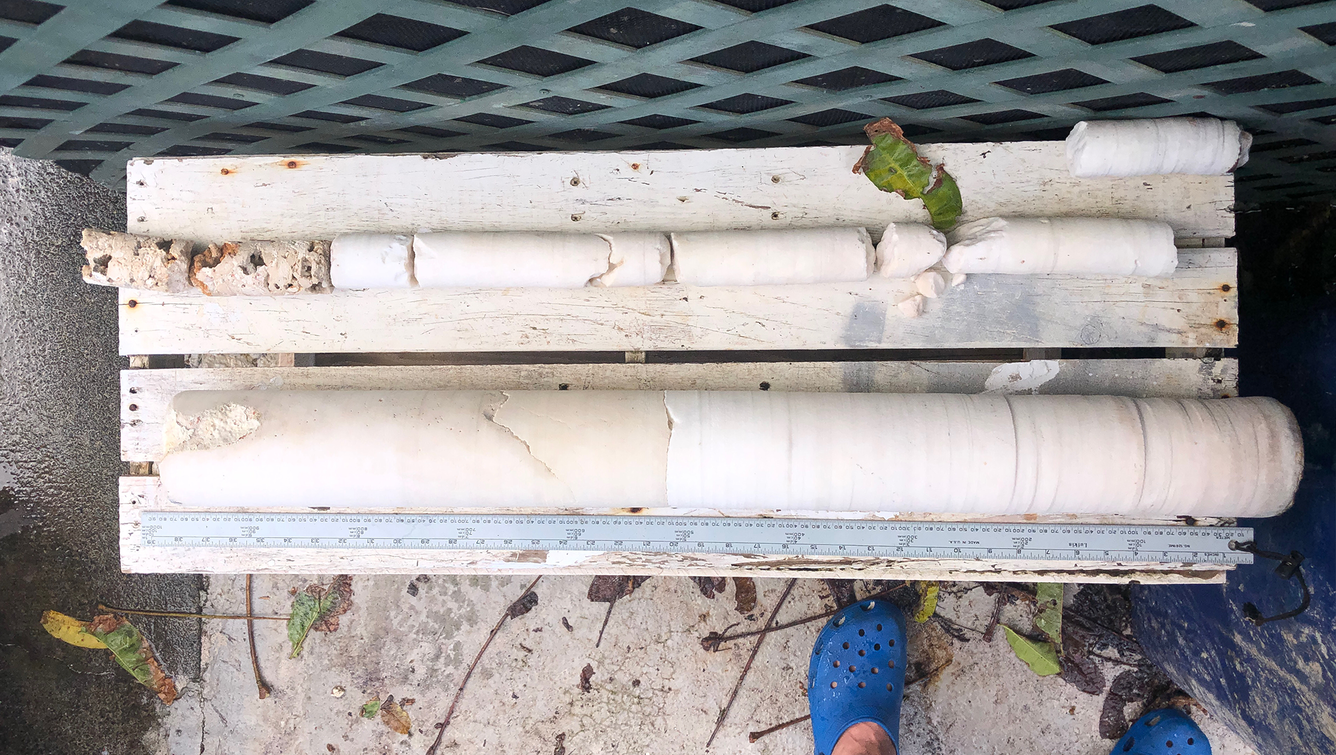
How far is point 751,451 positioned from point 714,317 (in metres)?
0.44

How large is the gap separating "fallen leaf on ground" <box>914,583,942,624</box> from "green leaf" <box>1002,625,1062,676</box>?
11.6 inches

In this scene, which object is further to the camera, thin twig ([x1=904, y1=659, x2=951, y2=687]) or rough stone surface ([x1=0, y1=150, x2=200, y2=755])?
thin twig ([x1=904, y1=659, x2=951, y2=687])

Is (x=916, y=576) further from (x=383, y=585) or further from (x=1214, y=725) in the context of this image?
(x=383, y=585)

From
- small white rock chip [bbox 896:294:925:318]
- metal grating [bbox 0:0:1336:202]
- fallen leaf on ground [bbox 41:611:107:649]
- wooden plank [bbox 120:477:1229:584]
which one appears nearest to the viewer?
metal grating [bbox 0:0:1336:202]

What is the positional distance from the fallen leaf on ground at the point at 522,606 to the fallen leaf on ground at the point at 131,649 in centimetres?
150

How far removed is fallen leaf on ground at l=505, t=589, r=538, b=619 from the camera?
302 cm

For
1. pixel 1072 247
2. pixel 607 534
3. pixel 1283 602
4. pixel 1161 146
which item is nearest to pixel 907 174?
pixel 1072 247

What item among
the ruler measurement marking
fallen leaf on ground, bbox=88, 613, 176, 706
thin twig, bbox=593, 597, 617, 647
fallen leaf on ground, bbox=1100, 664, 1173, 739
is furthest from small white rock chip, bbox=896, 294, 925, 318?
fallen leaf on ground, bbox=88, 613, 176, 706

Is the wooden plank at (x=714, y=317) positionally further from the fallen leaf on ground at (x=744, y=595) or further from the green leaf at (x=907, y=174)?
the fallen leaf on ground at (x=744, y=595)

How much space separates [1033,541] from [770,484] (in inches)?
35.6

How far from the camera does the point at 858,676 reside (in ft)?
8.96

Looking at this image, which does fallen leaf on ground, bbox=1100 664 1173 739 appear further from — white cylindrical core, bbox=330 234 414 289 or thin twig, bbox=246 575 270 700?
thin twig, bbox=246 575 270 700

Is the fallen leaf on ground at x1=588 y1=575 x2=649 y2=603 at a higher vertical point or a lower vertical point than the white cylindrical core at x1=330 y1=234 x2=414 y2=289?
lower

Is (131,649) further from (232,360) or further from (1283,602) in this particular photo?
(1283,602)
